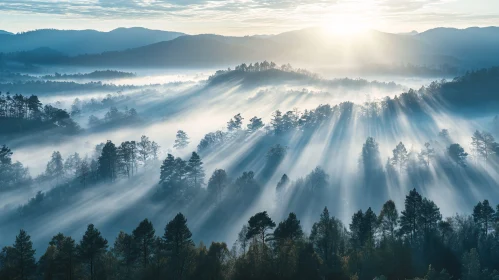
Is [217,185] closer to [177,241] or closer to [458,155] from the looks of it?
[177,241]

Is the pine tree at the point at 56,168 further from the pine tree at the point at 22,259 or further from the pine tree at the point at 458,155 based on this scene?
the pine tree at the point at 458,155

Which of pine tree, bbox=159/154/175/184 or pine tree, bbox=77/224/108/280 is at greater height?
pine tree, bbox=77/224/108/280

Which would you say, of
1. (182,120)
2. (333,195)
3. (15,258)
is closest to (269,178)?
(333,195)

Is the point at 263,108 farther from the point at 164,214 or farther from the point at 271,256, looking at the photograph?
the point at 271,256

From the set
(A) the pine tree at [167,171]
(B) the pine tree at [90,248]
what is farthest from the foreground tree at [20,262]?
(A) the pine tree at [167,171]

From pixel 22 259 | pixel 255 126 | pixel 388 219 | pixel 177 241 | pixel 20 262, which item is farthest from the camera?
pixel 255 126

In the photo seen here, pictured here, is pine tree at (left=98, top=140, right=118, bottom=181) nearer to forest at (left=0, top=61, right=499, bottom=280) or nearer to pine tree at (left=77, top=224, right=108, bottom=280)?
forest at (left=0, top=61, right=499, bottom=280)

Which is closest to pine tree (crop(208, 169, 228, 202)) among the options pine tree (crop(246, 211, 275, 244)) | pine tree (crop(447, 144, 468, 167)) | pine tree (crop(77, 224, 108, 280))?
pine tree (crop(246, 211, 275, 244))

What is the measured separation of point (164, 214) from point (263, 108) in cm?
11506

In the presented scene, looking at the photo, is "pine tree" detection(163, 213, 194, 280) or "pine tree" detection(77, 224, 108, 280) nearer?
"pine tree" detection(77, 224, 108, 280)

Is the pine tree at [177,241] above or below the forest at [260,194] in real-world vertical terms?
above

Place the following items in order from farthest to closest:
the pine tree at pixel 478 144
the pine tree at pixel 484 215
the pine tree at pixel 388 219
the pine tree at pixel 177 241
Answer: the pine tree at pixel 478 144 < the pine tree at pixel 484 215 < the pine tree at pixel 388 219 < the pine tree at pixel 177 241

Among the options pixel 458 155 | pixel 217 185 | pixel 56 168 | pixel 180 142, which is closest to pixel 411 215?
pixel 217 185

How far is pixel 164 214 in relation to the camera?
7831 centimetres
